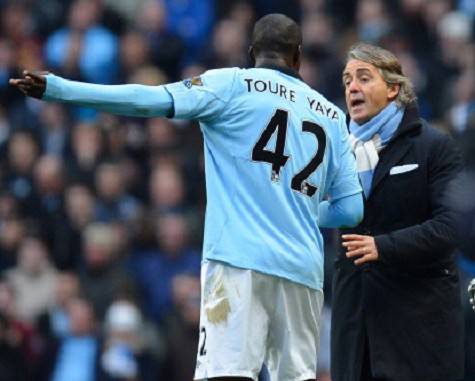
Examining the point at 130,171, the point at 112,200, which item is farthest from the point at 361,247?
the point at 130,171

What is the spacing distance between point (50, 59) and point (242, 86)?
31.8 ft

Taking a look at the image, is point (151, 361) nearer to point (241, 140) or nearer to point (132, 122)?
point (132, 122)

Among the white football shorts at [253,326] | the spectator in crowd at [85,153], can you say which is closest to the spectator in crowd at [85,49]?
the spectator in crowd at [85,153]

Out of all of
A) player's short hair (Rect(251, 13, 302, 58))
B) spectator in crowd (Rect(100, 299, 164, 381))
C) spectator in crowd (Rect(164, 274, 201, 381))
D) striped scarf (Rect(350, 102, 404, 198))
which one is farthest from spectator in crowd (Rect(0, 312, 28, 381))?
player's short hair (Rect(251, 13, 302, 58))

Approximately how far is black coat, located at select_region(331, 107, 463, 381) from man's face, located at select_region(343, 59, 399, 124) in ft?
0.51

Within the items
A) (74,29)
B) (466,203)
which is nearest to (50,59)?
(74,29)

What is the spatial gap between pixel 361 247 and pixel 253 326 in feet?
2.30

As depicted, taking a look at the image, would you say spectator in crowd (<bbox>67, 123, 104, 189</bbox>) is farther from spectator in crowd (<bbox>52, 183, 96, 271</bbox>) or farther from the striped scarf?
the striped scarf

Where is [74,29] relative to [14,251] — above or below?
above

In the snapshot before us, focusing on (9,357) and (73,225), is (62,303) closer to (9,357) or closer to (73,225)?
(9,357)

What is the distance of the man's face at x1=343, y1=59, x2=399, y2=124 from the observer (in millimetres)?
7371

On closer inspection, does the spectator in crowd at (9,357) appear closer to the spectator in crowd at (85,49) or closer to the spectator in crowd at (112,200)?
the spectator in crowd at (112,200)

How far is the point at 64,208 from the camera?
45.5 feet

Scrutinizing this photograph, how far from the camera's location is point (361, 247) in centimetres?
697
